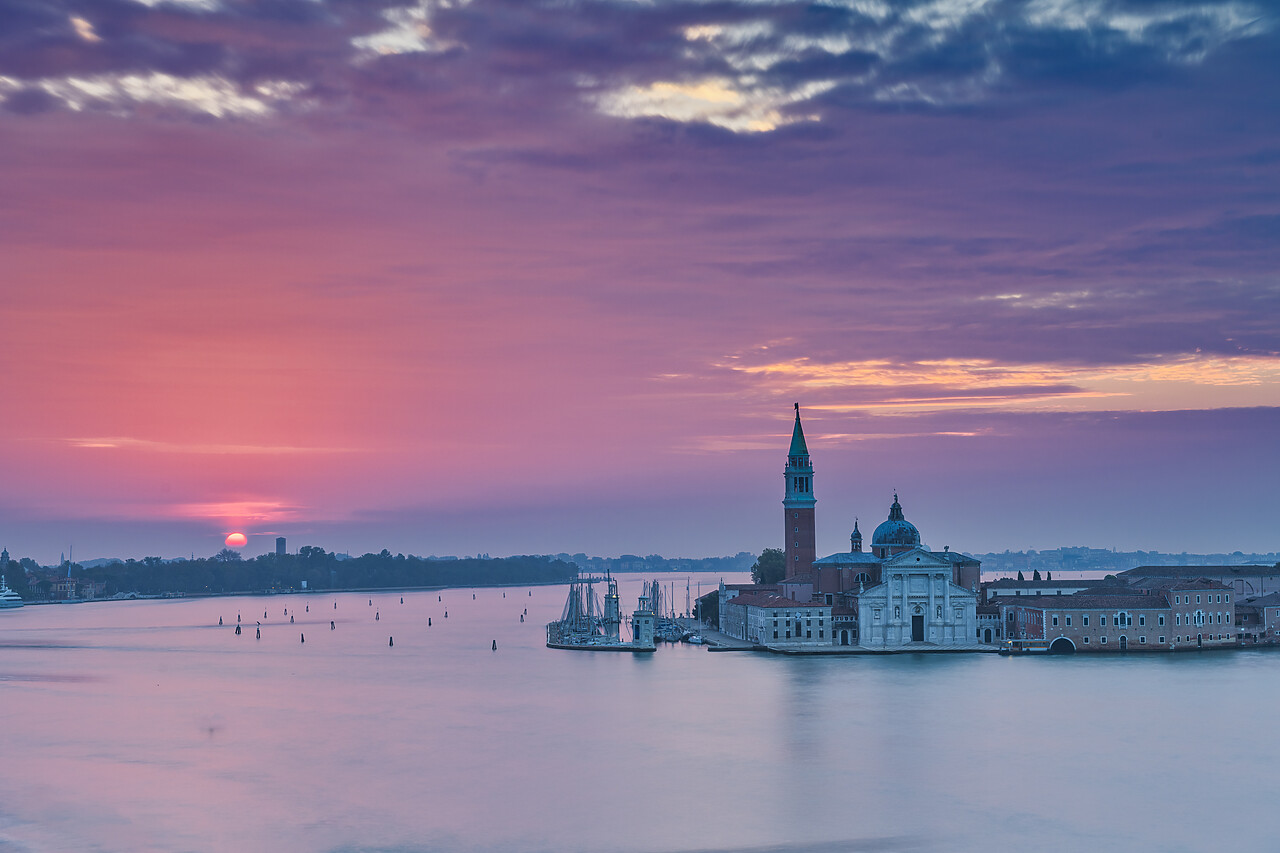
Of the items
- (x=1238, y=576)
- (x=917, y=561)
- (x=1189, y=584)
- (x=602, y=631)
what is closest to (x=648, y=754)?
(x=917, y=561)

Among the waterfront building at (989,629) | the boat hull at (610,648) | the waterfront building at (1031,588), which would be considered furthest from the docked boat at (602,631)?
the waterfront building at (1031,588)

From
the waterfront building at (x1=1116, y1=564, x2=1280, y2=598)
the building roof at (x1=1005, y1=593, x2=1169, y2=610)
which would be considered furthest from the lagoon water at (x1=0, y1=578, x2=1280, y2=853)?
A: the waterfront building at (x1=1116, y1=564, x2=1280, y2=598)

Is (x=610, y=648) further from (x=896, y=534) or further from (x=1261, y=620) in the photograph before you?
(x=1261, y=620)

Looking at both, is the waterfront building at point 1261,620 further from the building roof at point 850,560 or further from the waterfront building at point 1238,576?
the building roof at point 850,560

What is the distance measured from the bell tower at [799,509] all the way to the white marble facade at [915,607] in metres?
7.91

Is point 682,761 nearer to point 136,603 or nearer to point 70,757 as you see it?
point 70,757

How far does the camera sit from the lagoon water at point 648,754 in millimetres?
32750

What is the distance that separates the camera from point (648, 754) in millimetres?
42969

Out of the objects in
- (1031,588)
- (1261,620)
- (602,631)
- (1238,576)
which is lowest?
(602,631)

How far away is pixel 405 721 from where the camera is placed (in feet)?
167

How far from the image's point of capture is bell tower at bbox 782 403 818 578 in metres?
87.3

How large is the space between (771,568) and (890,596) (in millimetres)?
33556

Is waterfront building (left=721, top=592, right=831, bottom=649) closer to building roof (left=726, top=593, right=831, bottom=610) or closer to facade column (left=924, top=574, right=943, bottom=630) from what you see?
building roof (left=726, top=593, right=831, bottom=610)

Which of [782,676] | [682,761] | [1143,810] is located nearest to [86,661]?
[782,676]
